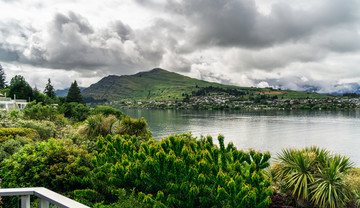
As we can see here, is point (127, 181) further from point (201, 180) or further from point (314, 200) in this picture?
point (314, 200)

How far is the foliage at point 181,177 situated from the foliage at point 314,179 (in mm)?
3338

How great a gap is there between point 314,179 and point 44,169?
9.83 metres

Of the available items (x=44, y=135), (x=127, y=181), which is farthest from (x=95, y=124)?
(x=127, y=181)

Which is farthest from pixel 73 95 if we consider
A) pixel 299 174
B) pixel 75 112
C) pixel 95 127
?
pixel 299 174

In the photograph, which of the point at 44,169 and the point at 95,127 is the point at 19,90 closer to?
the point at 95,127

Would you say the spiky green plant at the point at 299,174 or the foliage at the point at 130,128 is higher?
the foliage at the point at 130,128

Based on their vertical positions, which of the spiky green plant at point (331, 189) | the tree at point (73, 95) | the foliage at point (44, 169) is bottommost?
the spiky green plant at point (331, 189)

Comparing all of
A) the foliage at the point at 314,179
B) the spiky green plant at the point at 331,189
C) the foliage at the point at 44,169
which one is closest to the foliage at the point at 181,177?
the foliage at the point at 44,169

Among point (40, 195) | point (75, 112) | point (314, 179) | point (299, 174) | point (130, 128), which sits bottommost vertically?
point (314, 179)

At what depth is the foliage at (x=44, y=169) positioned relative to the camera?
23.4 feet

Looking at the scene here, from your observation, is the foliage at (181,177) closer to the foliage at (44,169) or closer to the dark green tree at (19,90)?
the foliage at (44,169)

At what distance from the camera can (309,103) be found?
7185 inches

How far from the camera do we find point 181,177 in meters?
6.19

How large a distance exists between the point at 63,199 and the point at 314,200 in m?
9.99
